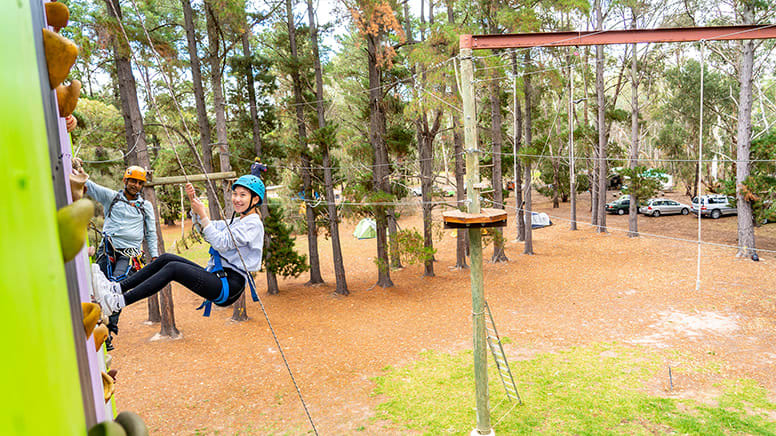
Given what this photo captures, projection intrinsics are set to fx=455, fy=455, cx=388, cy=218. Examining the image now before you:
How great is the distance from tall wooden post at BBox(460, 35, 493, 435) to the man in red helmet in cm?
412

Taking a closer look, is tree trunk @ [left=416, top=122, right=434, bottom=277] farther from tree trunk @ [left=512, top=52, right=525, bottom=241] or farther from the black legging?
the black legging

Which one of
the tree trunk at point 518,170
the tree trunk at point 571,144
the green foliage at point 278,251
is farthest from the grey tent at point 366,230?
the tree trunk at point 571,144

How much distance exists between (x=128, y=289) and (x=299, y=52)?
15.2 meters

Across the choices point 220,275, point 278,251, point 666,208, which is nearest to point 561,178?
point 666,208

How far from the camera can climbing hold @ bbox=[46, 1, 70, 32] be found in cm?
82

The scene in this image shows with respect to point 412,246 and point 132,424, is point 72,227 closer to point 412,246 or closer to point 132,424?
point 132,424

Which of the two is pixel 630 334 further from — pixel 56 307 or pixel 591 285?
pixel 56 307

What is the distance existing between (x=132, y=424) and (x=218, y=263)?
331 centimetres

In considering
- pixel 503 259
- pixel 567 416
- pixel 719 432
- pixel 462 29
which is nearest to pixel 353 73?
pixel 462 29

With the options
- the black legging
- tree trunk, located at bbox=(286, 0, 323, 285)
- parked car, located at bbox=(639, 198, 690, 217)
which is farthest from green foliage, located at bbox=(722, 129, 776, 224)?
the black legging

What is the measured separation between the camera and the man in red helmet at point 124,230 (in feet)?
12.7

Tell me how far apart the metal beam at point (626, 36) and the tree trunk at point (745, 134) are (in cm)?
991

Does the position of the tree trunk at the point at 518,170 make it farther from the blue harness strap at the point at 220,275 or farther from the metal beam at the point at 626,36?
the blue harness strap at the point at 220,275

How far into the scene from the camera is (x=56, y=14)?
2.72 ft
